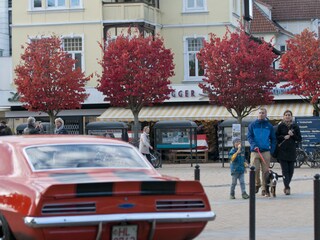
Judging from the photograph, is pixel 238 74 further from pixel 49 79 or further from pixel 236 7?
pixel 236 7

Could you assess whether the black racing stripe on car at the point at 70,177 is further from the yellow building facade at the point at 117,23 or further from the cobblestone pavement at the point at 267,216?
the yellow building facade at the point at 117,23

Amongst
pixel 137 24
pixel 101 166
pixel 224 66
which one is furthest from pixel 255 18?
pixel 101 166

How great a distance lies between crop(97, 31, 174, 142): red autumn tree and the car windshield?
30511mm

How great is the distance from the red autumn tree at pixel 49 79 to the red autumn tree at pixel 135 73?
1495mm

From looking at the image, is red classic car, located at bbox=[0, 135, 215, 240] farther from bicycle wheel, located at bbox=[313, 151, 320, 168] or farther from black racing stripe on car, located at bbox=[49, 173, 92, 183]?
bicycle wheel, located at bbox=[313, 151, 320, 168]

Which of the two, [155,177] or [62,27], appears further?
[62,27]

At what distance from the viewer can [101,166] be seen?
36.2 feet

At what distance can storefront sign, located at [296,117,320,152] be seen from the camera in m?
37.6

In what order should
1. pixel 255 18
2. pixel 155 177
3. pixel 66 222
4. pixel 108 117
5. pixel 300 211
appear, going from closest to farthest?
pixel 66 222, pixel 155 177, pixel 300 211, pixel 108 117, pixel 255 18

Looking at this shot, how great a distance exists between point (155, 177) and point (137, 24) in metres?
36.5

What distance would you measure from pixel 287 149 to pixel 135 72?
2373 centimetres

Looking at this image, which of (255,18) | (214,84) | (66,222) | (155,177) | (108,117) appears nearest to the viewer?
(66,222)

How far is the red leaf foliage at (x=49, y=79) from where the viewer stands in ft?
142

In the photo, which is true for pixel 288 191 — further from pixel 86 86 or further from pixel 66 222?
pixel 86 86
